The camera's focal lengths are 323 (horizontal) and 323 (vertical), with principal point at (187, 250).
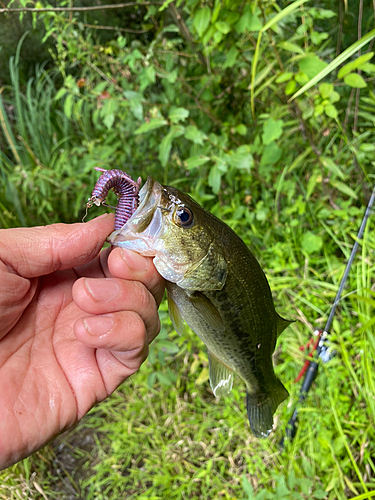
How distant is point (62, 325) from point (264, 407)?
1.15 metres

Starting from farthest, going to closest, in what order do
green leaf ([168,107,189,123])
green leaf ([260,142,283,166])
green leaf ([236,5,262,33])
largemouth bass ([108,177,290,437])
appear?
1. green leaf ([260,142,283,166])
2. green leaf ([168,107,189,123])
3. green leaf ([236,5,262,33])
4. largemouth bass ([108,177,290,437])

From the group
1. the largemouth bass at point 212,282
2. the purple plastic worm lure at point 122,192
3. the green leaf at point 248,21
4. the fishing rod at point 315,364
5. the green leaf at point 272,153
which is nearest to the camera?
the purple plastic worm lure at point 122,192

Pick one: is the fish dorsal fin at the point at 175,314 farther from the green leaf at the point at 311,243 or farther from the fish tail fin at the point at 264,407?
the green leaf at the point at 311,243

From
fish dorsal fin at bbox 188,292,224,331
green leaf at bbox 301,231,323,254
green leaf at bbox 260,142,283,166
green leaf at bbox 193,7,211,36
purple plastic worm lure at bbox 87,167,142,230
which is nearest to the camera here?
purple plastic worm lure at bbox 87,167,142,230

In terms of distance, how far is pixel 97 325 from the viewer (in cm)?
118

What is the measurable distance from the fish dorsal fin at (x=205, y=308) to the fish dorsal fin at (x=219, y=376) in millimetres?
372

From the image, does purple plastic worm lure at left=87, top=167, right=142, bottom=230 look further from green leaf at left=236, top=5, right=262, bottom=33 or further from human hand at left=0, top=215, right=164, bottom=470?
green leaf at left=236, top=5, right=262, bottom=33

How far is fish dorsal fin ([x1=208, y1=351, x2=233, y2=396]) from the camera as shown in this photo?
167cm

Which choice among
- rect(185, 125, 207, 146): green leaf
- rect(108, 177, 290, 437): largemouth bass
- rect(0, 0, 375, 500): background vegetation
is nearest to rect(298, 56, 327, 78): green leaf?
rect(0, 0, 375, 500): background vegetation

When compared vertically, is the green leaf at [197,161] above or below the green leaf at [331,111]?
below

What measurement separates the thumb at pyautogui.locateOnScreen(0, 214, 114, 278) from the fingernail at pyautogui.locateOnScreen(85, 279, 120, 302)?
19cm

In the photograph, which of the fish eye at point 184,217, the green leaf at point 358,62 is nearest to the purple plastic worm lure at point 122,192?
the fish eye at point 184,217

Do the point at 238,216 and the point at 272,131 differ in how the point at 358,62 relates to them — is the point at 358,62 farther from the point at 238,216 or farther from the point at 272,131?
the point at 238,216

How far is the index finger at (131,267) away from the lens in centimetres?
124
